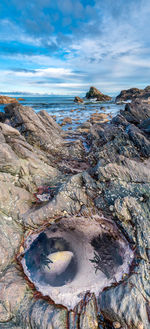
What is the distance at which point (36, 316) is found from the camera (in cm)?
504

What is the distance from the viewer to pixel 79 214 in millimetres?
8516

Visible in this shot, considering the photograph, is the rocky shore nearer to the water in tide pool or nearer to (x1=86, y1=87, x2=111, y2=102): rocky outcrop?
the water in tide pool

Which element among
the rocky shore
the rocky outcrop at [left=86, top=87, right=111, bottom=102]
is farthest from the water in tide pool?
the rocky outcrop at [left=86, top=87, right=111, bottom=102]

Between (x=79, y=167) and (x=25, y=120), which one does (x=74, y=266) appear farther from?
(x=25, y=120)

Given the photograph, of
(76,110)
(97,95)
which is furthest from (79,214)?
(97,95)

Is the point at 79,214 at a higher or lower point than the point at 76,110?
lower

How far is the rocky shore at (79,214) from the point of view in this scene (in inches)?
199

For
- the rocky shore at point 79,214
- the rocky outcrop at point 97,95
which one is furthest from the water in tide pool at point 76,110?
the rocky outcrop at point 97,95

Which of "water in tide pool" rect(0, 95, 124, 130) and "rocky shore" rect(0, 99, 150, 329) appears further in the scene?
"water in tide pool" rect(0, 95, 124, 130)

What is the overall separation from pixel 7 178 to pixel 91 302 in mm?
6474

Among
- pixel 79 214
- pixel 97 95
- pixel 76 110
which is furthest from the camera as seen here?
pixel 97 95

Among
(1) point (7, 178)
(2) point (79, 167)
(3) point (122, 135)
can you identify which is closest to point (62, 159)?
(2) point (79, 167)

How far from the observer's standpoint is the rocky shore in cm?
505

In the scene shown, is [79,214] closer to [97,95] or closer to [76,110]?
[76,110]
